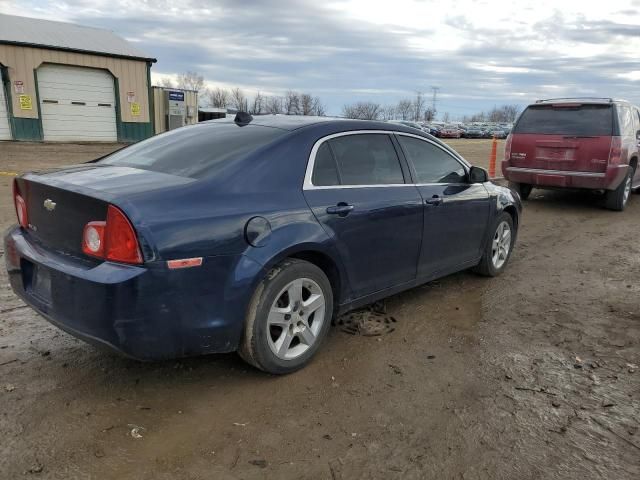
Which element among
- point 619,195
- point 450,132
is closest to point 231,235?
point 619,195

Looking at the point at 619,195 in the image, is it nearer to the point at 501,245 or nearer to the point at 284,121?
the point at 501,245

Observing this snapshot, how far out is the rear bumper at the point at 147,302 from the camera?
271 centimetres

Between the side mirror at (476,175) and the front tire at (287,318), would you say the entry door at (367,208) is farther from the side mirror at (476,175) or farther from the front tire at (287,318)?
the side mirror at (476,175)

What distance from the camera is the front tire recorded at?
3191 millimetres

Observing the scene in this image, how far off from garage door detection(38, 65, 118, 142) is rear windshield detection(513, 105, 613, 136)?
18.9 m

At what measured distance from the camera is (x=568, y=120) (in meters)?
9.30

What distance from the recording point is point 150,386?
329 cm

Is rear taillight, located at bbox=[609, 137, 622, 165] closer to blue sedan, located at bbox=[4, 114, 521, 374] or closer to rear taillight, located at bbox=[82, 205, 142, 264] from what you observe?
blue sedan, located at bbox=[4, 114, 521, 374]

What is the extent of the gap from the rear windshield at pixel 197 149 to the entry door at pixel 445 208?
54.0 inches

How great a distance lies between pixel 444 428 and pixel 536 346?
1.47 meters

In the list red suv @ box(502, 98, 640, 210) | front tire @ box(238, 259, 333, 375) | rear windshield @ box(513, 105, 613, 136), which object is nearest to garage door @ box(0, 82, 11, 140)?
red suv @ box(502, 98, 640, 210)

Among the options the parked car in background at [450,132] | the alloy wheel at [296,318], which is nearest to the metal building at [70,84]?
the alloy wheel at [296,318]

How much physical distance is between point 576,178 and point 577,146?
544 mm

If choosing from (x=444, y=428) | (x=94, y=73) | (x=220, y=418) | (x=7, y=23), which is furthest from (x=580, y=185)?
(x=7, y=23)
